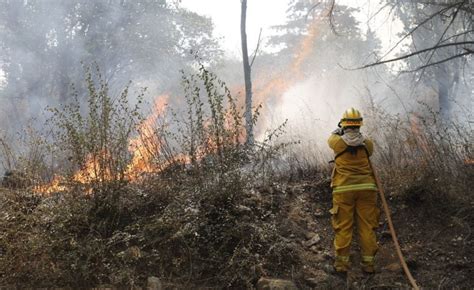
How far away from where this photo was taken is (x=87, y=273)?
12.7 ft

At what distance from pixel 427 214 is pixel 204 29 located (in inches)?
839

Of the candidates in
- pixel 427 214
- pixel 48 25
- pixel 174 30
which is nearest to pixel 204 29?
pixel 174 30

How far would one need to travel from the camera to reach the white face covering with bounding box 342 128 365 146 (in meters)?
4.56

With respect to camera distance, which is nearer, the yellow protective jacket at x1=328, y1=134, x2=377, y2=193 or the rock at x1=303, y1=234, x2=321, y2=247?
the yellow protective jacket at x1=328, y1=134, x2=377, y2=193

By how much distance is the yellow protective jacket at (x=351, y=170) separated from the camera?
4473 mm

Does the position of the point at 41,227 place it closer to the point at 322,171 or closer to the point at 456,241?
the point at 322,171

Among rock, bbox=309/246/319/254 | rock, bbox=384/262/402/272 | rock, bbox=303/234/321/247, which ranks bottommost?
rock, bbox=384/262/402/272

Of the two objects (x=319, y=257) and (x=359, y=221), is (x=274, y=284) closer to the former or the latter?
(x=319, y=257)

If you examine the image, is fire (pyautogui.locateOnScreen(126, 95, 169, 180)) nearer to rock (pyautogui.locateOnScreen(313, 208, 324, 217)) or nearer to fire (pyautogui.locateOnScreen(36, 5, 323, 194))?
fire (pyautogui.locateOnScreen(36, 5, 323, 194))

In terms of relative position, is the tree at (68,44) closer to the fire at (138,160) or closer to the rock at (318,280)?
the fire at (138,160)


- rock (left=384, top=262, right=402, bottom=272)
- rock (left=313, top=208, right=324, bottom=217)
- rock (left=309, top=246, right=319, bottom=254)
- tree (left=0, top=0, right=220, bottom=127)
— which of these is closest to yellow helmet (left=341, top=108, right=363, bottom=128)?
rock (left=313, top=208, right=324, bottom=217)

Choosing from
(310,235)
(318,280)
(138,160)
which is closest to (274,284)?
(318,280)

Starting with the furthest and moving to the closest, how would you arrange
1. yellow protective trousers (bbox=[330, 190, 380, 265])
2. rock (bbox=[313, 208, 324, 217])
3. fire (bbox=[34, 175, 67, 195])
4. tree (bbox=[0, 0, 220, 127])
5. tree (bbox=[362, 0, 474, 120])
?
tree (bbox=[0, 0, 220, 127]), rock (bbox=[313, 208, 324, 217]), fire (bbox=[34, 175, 67, 195]), tree (bbox=[362, 0, 474, 120]), yellow protective trousers (bbox=[330, 190, 380, 265])

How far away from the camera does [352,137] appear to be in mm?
4602
